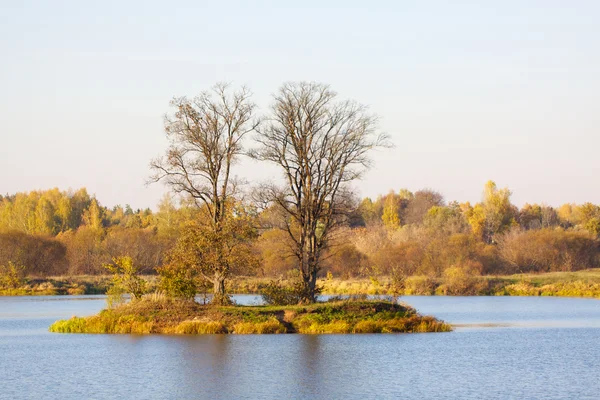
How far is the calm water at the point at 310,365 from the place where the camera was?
27656 mm

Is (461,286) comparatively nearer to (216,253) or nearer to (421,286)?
(421,286)

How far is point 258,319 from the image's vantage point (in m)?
41.7

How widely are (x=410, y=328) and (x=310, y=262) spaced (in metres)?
7.03

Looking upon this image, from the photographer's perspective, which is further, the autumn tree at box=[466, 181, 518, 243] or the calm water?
the autumn tree at box=[466, 181, 518, 243]

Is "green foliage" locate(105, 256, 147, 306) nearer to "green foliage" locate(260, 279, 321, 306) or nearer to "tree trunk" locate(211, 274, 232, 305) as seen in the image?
"tree trunk" locate(211, 274, 232, 305)

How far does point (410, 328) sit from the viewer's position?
140ft

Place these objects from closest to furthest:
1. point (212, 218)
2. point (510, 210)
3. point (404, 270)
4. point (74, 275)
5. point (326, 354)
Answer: point (326, 354), point (212, 218), point (404, 270), point (74, 275), point (510, 210)

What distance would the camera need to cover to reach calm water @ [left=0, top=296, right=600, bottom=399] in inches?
1089

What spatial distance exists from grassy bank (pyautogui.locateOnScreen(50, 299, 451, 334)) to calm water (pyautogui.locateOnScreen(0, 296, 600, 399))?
2.86 feet

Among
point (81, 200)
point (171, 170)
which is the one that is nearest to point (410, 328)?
point (171, 170)

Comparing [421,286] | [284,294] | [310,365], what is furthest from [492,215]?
[310,365]

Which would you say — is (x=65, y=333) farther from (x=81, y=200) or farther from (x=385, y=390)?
(x=81, y=200)

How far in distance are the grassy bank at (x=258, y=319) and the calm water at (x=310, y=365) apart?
87cm

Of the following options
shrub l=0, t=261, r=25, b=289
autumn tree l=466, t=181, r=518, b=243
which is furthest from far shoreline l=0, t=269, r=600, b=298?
autumn tree l=466, t=181, r=518, b=243
